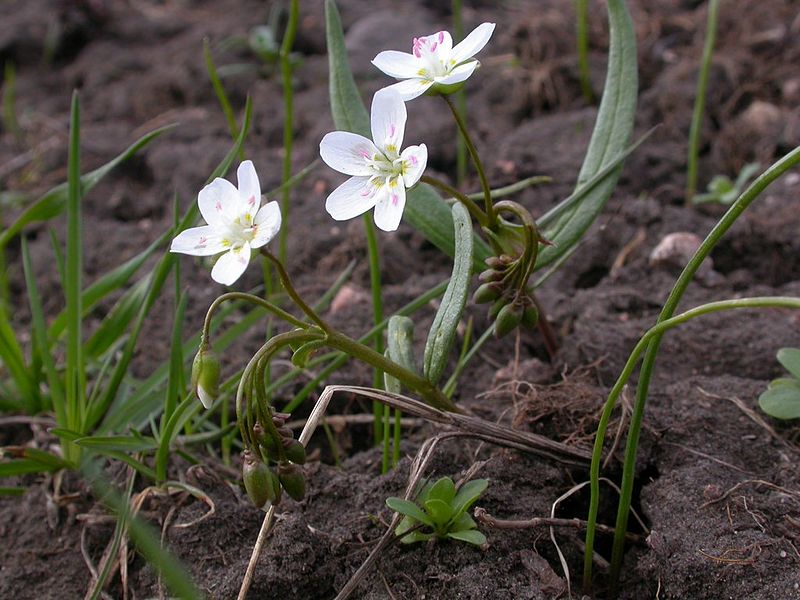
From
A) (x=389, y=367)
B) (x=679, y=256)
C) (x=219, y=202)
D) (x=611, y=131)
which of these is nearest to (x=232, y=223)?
(x=219, y=202)

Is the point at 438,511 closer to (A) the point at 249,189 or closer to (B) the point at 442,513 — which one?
(B) the point at 442,513

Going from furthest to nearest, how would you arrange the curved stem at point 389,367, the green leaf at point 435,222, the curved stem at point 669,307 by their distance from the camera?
the green leaf at point 435,222 → the curved stem at point 389,367 → the curved stem at point 669,307

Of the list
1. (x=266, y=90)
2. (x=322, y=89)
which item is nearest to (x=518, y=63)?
(x=322, y=89)

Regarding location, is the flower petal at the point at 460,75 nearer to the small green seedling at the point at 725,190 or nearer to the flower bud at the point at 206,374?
the flower bud at the point at 206,374

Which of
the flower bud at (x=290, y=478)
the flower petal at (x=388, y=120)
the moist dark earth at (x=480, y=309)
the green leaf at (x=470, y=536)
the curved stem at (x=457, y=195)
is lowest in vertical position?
Result: the moist dark earth at (x=480, y=309)

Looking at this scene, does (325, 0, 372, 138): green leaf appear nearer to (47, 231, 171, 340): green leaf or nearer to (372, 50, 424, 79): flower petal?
(372, 50, 424, 79): flower petal

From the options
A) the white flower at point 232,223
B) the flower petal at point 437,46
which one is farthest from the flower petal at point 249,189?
the flower petal at point 437,46

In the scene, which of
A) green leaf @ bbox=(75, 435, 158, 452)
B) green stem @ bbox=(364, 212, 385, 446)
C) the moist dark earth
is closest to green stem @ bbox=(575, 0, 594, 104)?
the moist dark earth
